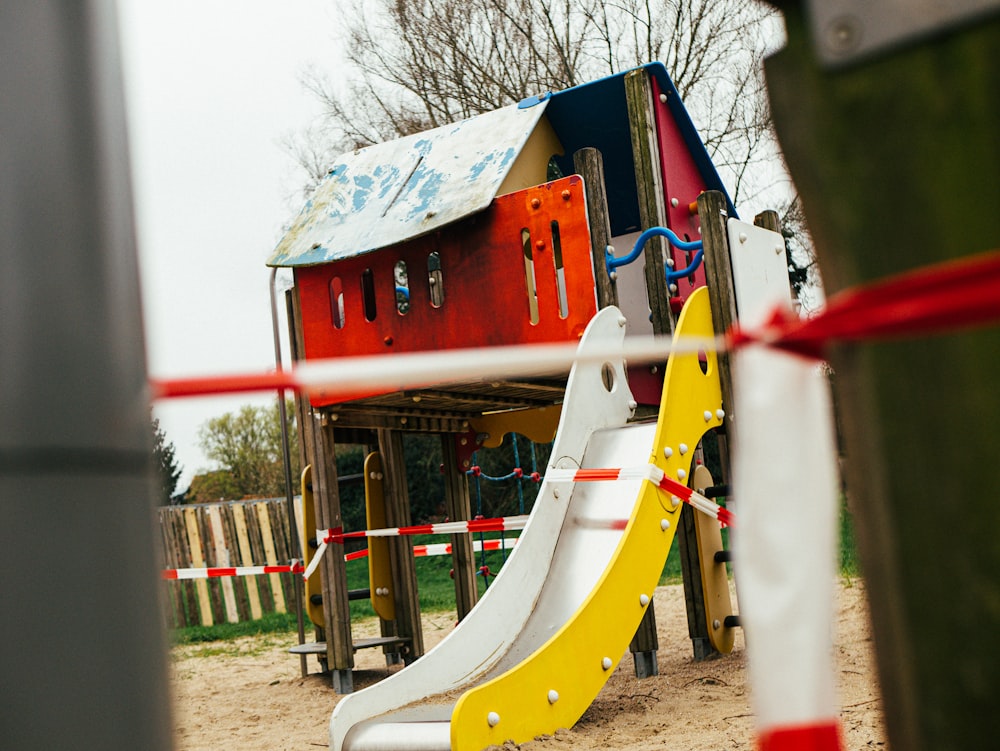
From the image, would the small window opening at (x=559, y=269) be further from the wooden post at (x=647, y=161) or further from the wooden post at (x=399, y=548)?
the wooden post at (x=399, y=548)

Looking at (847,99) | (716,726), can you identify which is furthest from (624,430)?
(847,99)

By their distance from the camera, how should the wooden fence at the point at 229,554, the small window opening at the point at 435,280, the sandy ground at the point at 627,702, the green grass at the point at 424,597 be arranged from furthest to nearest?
the wooden fence at the point at 229,554, the green grass at the point at 424,597, the small window opening at the point at 435,280, the sandy ground at the point at 627,702

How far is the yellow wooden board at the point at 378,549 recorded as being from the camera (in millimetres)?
7641

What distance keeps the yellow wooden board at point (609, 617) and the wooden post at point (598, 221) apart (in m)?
0.52

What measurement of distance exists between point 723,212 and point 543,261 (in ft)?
3.26

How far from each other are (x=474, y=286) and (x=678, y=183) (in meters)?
1.71

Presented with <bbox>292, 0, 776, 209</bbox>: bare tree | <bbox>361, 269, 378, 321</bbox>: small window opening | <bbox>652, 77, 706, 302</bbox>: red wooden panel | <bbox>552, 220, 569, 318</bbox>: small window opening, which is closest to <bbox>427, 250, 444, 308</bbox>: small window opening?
<bbox>361, 269, 378, 321</bbox>: small window opening

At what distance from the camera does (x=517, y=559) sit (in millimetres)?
4488

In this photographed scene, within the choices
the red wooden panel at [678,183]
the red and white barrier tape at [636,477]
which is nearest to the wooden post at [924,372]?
the red and white barrier tape at [636,477]

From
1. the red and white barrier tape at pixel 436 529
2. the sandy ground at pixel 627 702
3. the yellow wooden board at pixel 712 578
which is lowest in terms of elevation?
the sandy ground at pixel 627 702

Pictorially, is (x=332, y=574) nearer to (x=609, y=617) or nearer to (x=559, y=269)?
(x=559, y=269)

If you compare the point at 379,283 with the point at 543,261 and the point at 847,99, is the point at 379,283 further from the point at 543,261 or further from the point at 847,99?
the point at 847,99

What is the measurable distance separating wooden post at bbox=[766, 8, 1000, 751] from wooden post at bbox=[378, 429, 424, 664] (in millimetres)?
6912

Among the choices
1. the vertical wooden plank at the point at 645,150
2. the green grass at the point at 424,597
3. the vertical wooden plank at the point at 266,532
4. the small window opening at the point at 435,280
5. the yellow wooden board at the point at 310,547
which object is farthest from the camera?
the vertical wooden plank at the point at 266,532
